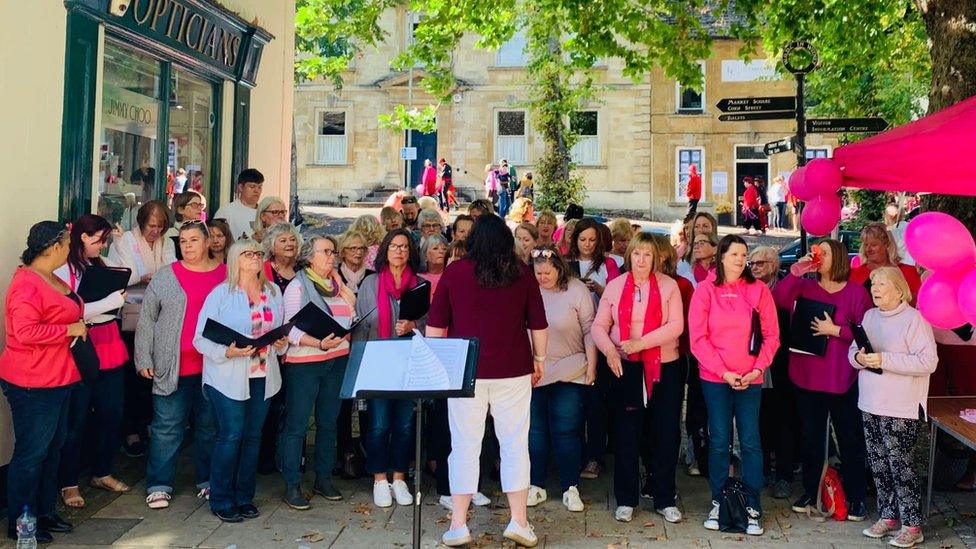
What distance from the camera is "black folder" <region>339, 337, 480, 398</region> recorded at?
4.84 meters

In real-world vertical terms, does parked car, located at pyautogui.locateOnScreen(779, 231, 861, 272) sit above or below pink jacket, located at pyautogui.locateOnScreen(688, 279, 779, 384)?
above

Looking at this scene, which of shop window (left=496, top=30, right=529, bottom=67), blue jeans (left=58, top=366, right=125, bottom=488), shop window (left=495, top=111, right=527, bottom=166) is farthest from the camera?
shop window (left=495, top=111, right=527, bottom=166)

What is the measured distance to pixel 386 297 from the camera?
7.04m

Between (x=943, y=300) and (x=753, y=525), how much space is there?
1.78m

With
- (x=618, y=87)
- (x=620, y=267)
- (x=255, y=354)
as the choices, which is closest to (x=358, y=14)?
(x=620, y=267)

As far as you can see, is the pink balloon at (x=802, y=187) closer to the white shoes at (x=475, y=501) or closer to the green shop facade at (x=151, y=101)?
the white shoes at (x=475, y=501)

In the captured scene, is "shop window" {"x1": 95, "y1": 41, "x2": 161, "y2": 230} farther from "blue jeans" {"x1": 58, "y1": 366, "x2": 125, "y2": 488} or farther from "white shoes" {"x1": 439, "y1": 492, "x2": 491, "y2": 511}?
"white shoes" {"x1": 439, "y1": 492, "x2": 491, "y2": 511}

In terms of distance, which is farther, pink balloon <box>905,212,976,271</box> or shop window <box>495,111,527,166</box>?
shop window <box>495,111,527,166</box>

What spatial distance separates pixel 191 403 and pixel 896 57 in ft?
46.9

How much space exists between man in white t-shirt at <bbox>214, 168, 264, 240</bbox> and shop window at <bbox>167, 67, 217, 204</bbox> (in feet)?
2.17

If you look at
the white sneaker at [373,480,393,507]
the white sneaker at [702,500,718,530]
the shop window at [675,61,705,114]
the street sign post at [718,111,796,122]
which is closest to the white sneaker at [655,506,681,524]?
the white sneaker at [702,500,718,530]

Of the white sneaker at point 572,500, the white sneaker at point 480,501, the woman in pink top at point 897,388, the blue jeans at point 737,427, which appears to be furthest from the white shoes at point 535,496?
the woman in pink top at point 897,388

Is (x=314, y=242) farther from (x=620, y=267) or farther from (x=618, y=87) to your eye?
(x=618, y=87)

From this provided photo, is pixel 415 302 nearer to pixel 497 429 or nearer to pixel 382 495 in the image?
pixel 497 429
